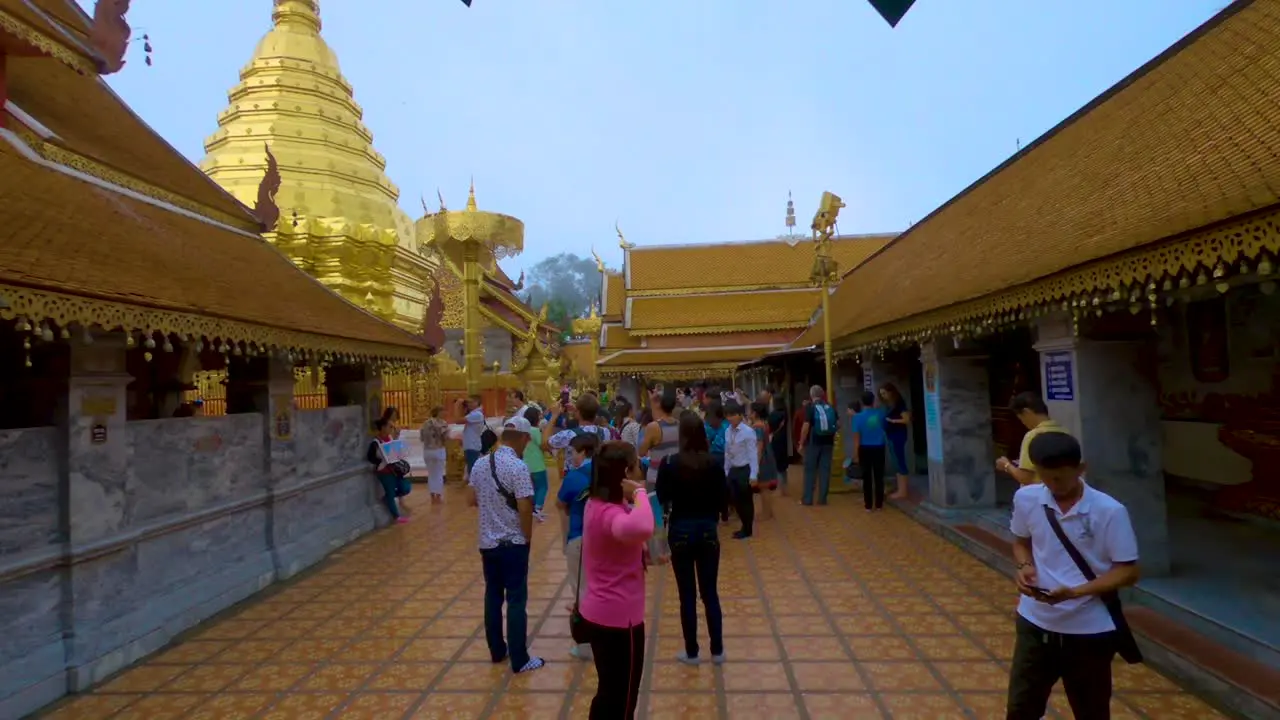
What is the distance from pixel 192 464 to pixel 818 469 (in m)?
7.37

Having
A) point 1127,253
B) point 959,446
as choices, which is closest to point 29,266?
point 1127,253

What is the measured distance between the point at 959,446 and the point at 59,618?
8.11 metres

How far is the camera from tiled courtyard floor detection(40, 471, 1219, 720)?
4.04m

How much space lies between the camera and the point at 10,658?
4.21 meters

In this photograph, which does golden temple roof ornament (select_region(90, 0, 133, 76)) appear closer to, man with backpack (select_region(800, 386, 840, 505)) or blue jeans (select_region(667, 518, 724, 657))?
blue jeans (select_region(667, 518, 724, 657))

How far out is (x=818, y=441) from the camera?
978cm

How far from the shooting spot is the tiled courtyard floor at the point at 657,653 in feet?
13.3

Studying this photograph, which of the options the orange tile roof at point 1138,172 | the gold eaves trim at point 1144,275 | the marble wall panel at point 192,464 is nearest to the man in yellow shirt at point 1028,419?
the gold eaves trim at point 1144,275

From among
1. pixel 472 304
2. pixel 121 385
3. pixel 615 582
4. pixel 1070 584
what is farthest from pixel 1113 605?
pixel 472 304

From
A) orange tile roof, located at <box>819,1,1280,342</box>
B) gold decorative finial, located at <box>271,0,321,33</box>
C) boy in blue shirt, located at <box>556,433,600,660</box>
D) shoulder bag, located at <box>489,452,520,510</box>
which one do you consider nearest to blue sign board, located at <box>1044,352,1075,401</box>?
orange tile roof, located at <box>819,1,1280,342</box>

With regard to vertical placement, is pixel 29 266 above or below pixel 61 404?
above

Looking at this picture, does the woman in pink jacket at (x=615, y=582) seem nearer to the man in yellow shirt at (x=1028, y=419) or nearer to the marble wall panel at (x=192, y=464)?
the man in yellow shirt at (x=1028, y=419)

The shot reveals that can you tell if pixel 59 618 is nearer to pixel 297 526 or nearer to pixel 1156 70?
pixel 297 526

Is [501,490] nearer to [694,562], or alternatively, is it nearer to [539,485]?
[694,562]
